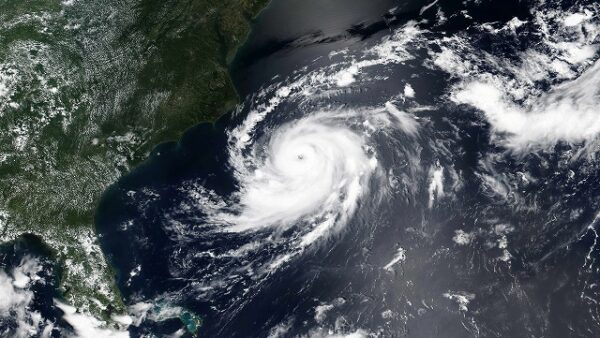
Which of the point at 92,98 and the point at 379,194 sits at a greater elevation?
the point at 92,98

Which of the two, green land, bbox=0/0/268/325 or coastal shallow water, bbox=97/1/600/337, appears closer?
coastal shallow water, bbox=97/1/600/337

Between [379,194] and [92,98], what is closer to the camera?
[379,194]

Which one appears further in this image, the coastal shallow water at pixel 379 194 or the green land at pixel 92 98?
the green land at pixel 92 98

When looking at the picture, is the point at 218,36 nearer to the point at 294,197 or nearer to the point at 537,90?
the point at 294,197

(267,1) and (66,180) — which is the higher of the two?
(267,1)

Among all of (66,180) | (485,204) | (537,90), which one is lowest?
(485,204)

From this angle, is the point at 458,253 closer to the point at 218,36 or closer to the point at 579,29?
the point at 579,29

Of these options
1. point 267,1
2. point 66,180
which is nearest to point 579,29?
point 267,1

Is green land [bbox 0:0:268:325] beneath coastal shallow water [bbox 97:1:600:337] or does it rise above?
above
